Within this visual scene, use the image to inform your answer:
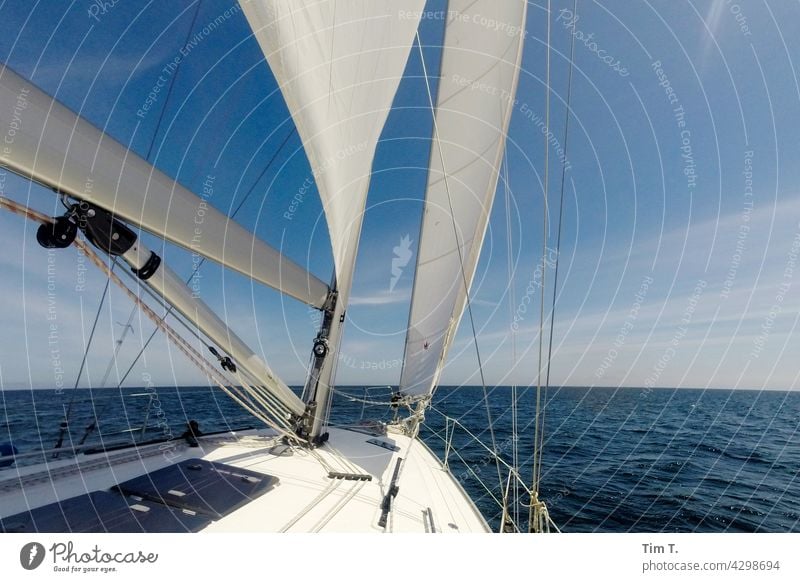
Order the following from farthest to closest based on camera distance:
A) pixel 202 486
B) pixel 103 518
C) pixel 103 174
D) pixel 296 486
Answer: pixel 296 486 → pixel 202 486 → pixel 103 518 → pixel 103 174

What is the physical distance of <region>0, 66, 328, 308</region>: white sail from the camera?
46.5 inches

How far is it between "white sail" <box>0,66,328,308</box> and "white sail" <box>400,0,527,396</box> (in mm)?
3897

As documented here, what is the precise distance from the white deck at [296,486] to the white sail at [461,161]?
7.54 ft

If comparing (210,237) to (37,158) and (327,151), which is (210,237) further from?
(327,151)

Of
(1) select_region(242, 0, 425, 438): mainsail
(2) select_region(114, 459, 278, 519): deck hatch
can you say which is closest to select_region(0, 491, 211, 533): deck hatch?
(2) select_region(114, 459, 278, 519): deck hatch

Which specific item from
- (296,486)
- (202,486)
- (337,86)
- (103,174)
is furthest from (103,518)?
(337,86)

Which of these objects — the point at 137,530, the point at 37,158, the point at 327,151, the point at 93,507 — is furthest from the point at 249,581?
the point at 327,151

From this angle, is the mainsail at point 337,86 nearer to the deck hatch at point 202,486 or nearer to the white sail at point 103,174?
the deck hatch at point 202,486

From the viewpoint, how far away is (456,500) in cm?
286

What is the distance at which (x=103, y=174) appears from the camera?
142 centimetres

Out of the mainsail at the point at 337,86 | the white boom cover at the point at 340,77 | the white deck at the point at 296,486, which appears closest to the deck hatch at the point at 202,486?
the white deck at the point at 296,486

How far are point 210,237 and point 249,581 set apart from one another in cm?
168

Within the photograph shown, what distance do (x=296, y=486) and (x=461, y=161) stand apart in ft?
18.8

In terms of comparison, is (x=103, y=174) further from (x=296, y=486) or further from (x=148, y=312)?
(x=296, y=486)
